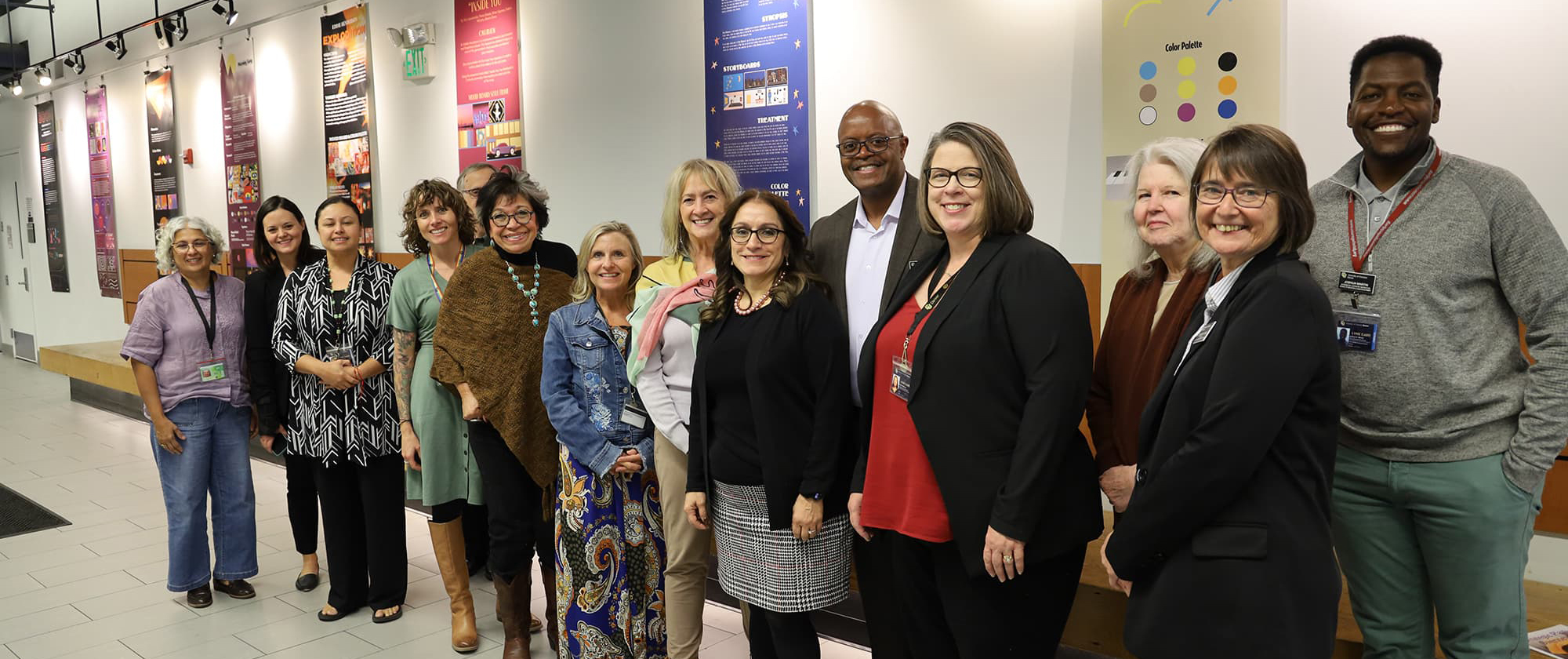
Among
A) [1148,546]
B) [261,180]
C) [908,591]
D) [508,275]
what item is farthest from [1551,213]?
[261,180]

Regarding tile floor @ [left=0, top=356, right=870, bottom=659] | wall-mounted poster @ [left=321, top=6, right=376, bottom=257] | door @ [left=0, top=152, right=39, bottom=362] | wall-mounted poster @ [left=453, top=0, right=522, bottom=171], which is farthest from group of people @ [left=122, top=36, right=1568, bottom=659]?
door @ [left=0, top=152, right=39, bottom=362]

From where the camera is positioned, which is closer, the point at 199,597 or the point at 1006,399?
the point at 1006,399

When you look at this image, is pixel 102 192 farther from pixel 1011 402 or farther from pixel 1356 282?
pixel 1356 282

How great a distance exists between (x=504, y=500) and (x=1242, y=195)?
2553 millimetres

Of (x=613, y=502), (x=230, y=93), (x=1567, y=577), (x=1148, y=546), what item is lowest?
(x=1567, y=577)

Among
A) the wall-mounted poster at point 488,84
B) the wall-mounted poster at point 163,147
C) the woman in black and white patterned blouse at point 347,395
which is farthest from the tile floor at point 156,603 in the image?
the wall-mounted poster at point 163,147

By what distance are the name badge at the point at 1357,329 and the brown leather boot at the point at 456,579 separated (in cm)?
297

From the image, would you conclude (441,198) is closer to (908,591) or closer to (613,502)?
(613,502)

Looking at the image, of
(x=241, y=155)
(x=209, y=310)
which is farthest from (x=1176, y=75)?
(x=241, y=155)

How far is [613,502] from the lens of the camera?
10.1 feet

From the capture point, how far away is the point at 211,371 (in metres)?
4.23

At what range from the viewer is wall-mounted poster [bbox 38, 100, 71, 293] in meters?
11.9

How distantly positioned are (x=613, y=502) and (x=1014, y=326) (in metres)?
1.55

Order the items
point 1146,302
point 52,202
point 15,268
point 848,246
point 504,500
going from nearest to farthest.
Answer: point 1146,302 → point 848,246 → point 504,500 → point 52,202 → point 15,268
